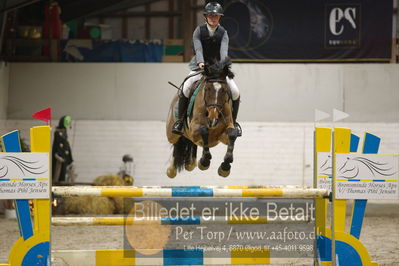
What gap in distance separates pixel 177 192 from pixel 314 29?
252 inches

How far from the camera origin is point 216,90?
4.21m

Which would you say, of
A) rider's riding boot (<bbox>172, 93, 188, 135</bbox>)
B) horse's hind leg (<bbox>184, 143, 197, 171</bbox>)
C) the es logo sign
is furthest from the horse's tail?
the es logo sign

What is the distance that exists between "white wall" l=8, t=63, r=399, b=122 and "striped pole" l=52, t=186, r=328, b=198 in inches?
231

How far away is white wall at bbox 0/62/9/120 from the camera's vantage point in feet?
31.6

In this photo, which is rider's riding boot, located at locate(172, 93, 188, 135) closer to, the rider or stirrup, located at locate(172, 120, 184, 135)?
stirrup, located at locate(172, 120, 184, 135)

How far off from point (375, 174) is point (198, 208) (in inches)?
236

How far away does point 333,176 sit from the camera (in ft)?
12.7

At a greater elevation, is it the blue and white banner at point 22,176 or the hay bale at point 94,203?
the blue and white banner at point 22,176

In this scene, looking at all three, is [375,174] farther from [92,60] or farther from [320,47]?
[92,60]

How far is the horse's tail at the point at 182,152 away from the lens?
487 cm

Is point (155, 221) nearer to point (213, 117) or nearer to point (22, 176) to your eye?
point (213, 117)

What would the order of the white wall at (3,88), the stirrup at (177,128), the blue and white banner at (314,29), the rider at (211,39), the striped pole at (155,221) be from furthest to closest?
the white wall at (3,88) → the blue and white banner at (314,29) → the stirrup at (177,128) → the rider at (211,39) → the striped pole at (155,221)

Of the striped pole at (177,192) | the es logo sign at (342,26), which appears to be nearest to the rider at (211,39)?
the striped pole at (177,192)

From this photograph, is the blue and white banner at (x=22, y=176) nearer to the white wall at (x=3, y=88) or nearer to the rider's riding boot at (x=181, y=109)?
the rider's riding boot at (x=181, y=109)
